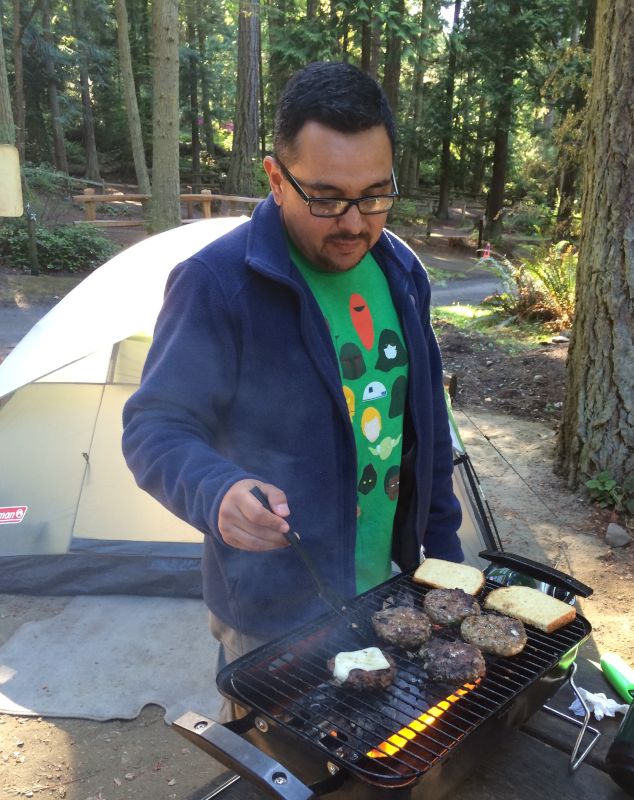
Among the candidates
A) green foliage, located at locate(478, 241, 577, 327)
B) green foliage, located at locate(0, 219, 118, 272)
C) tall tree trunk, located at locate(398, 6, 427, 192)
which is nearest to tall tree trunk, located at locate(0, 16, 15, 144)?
green foliage, located at locate(0, 219, 118, 272)

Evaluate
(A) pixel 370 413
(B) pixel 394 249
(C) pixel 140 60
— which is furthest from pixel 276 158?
(C) pixel 140 60

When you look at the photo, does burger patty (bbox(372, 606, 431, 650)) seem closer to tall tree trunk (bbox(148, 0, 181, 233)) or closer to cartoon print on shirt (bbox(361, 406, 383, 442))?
cartoon print on shirt (bbox(361, 406, 383, 442))

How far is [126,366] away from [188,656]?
1.88m

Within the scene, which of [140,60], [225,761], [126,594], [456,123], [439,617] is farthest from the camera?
[140,60]

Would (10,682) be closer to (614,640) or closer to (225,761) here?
(225,761)

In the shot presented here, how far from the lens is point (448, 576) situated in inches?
67.1

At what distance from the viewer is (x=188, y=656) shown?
11.8ft

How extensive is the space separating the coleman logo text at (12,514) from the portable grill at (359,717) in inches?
124

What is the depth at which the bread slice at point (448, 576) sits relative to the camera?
168cm

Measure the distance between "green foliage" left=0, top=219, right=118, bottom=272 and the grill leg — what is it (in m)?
11.9

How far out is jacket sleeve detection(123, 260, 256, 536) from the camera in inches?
55.2

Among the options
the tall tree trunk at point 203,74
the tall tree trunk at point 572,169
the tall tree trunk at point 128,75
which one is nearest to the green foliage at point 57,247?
the tall tree trunk at point 128,75

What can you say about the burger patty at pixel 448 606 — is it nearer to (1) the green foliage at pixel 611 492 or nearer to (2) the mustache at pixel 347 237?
(2) the mustache at pixel 347 237

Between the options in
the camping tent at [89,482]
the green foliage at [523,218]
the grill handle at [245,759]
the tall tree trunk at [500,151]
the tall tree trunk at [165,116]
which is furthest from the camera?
the green foliage at [523,218]
